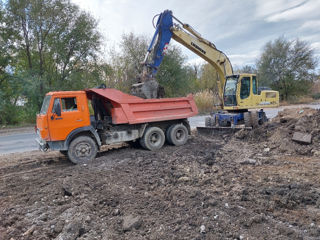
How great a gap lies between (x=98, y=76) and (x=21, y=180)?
14.9 meters

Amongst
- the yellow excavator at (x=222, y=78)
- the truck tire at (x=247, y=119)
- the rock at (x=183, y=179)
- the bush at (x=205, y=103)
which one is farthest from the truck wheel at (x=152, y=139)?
the bush at (x=205, y=103)

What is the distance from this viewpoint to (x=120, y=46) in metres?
22.8

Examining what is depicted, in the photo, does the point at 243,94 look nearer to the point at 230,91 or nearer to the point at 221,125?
the point at 230,91

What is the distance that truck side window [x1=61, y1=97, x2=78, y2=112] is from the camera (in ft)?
20.5

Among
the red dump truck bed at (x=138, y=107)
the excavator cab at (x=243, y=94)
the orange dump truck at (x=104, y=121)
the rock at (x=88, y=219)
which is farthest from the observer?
the excavator cab at (x=243, y=94)

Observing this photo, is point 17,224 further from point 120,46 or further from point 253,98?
point 120,46

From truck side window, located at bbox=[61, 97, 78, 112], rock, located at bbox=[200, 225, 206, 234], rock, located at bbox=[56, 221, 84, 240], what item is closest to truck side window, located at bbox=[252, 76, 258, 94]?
truck side window, located at bbox=[61, 97, 78, 112]

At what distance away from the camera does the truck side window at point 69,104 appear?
6.23 metres

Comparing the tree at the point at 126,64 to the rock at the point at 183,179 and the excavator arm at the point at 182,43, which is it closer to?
the excavator arm at the point at 182,43

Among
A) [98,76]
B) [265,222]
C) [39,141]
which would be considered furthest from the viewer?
[98,76]

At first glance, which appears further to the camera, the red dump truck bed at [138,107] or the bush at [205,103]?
the bush at [205,103]

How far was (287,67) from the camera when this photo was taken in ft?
102

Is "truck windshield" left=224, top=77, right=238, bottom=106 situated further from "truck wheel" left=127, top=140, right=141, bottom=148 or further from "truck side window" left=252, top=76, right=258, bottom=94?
"truck wheel" left=127, top=140, right=141, bottom=148

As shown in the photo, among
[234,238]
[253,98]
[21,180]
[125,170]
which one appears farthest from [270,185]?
[253,98]
